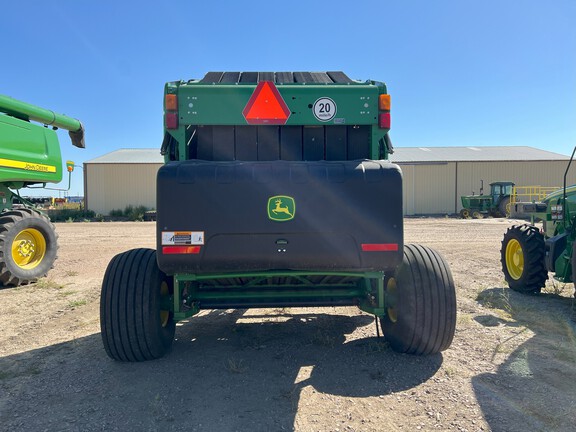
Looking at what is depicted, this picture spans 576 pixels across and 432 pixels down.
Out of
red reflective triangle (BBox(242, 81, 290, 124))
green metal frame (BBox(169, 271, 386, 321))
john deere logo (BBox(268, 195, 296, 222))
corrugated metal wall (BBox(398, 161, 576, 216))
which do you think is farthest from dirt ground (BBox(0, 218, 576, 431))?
corrugated metal wall (BBox(398, 161, 576, 216))

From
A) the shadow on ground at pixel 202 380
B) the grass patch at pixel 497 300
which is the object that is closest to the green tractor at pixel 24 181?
the shadow on ground at pixel 202 380

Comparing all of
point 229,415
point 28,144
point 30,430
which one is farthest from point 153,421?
point 28,144

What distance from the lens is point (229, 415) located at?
2693 millimetres

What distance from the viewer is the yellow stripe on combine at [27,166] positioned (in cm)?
656

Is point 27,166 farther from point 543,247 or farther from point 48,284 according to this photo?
point 543,247

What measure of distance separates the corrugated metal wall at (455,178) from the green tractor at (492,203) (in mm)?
4211

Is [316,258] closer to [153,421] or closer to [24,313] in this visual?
[153,421]

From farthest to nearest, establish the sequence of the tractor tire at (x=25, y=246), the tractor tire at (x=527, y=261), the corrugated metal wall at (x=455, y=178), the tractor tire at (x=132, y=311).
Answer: the corrugated metal wall at (x=455, y=178)
the tractor tire at (x=25, y=246)
the tractor tire at (x=527, y=261)
the tractor tire at (x=132, y=311)

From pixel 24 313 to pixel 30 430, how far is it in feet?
10.5

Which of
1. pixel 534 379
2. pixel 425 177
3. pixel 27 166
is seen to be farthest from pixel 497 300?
pixel 425 177

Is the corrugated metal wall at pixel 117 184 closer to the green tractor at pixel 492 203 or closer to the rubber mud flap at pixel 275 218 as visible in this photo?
the green tractor at pixel 492 203

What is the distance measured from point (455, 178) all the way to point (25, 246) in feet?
98.4

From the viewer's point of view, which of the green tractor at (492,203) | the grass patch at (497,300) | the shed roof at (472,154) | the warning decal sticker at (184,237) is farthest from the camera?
the shed roof at (472,154)

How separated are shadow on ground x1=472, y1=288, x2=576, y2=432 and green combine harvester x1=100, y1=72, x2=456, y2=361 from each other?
57 cm
